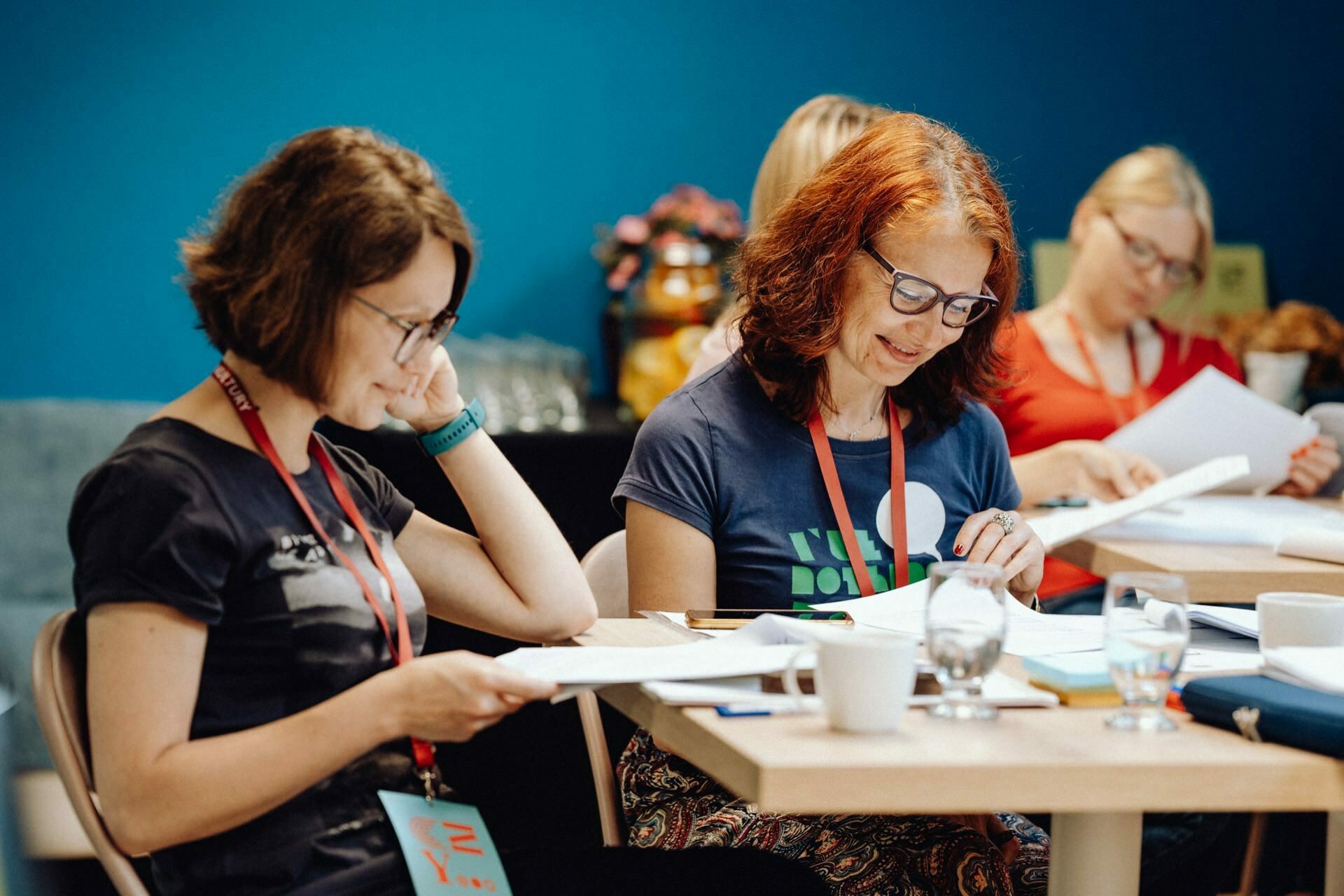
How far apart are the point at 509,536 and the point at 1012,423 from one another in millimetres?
1662

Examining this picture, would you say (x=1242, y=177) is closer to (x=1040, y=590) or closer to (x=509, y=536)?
(x=1040, y=590)

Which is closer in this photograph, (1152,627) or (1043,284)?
(1152,627)

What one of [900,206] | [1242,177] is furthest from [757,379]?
[1242,177]

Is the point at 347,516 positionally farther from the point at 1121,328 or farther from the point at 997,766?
the point at 1121,328

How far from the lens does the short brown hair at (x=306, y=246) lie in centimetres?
127

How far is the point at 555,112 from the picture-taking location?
3949 millimetres

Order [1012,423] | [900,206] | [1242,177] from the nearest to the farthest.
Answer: [900,206] < [1012,423] < [1242,177]

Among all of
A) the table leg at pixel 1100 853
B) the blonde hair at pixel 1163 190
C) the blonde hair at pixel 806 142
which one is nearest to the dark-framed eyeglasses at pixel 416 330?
the table leg at pixel 1100 853

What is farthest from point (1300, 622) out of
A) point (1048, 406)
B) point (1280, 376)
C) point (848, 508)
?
point (1280, 376)

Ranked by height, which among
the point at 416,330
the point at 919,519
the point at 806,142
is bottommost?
the point at 919,519

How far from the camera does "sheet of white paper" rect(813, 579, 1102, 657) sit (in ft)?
4.90

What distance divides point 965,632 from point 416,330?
1.89 feet

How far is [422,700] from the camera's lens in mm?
1183

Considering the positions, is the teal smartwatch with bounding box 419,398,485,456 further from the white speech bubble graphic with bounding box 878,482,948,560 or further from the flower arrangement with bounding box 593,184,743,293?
the flower arrangement with bounding box 593,184,743,293
